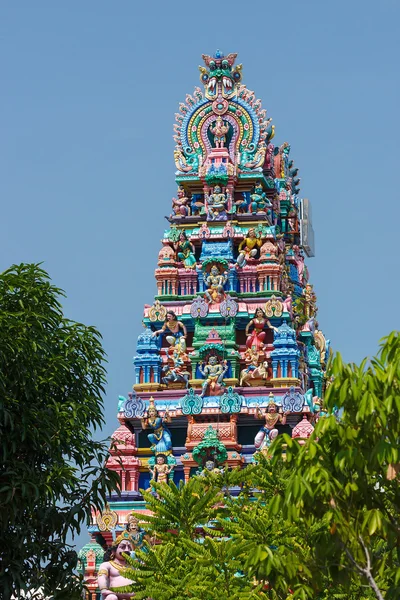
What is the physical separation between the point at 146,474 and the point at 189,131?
43.2 feet

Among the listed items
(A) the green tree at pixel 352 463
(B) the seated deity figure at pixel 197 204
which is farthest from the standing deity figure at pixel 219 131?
(A) the green tree at pixel 352 463

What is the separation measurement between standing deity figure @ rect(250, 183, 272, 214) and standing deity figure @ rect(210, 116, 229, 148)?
2.06m

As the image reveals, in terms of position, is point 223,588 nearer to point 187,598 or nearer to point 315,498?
point 187,598

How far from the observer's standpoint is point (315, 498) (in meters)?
19.0

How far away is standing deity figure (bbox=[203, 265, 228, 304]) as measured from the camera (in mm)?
47781

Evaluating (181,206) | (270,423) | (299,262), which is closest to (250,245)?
(181,206)

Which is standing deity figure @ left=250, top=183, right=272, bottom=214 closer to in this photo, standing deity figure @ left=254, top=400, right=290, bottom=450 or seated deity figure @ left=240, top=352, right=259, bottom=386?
seated deity figure @ left=240, top=352, right=259, bottom=386

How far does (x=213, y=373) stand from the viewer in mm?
46188

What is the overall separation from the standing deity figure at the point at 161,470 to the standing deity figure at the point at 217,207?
9364 millimetres

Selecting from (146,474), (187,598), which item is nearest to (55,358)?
(187,598)

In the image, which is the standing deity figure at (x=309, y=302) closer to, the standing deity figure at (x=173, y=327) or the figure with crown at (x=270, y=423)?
the standing deity figure at (x=173, y=327)

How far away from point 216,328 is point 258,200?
5.64 metres

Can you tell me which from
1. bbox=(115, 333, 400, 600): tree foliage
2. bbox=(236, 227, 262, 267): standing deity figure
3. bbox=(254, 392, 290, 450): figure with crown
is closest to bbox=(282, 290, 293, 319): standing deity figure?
bbox=(236, 227, 262, 267): standing deity figure

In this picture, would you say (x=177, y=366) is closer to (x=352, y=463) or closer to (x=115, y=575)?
(x=115, y=575)
